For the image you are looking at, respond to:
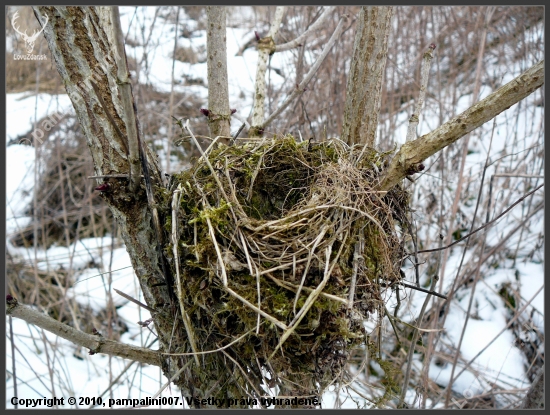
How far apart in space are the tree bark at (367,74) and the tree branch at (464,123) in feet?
1.18

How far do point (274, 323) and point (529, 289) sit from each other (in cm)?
348

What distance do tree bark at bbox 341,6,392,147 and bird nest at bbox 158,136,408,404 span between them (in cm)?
24

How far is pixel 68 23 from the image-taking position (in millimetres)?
1218

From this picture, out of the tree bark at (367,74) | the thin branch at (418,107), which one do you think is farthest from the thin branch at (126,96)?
the thin branch at (418,107)

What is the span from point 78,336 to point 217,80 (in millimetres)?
1048

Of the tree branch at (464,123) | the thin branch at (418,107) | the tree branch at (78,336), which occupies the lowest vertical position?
the tree branch at (78,336)

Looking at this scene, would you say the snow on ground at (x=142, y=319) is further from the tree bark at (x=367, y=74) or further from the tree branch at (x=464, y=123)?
the tree branch at (x=464, y=123)

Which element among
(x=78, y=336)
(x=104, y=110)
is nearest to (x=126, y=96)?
(x=104, y=110)

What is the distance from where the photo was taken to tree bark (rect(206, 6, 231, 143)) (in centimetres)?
178

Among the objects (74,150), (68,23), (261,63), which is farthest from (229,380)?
(74,150)

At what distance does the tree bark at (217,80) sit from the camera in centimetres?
178

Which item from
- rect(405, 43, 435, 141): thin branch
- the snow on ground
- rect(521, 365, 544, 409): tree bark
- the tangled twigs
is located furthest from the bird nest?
the snow on ground

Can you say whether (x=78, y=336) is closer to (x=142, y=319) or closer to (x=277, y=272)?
(x=277, y=272)

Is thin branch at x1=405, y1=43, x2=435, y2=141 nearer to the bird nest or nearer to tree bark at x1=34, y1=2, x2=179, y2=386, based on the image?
the bird nest
